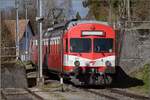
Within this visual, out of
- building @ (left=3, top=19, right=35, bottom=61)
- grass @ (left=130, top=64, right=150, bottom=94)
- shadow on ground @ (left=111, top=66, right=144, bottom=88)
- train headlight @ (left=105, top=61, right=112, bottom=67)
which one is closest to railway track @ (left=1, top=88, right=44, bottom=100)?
train headlight @ (left=105, top=61, right=112, bottom=67)

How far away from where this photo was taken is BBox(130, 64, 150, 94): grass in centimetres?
2735

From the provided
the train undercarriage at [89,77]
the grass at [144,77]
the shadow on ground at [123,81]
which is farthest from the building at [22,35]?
the train undercarriage at [89,77]

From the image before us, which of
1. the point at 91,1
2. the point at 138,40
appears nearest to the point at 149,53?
the point at 138,40

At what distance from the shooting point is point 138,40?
118 ft

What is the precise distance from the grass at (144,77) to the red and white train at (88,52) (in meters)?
1.67

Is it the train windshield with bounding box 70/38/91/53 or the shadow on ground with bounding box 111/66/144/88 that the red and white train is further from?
the shadow on ground with bounding box 111/66/144/88

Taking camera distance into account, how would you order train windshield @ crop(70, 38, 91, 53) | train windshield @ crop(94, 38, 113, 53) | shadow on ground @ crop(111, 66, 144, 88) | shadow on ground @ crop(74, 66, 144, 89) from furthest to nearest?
shadow on ground @ crop(111, 66, 144, 88)
shadow on ground @ crop(74, 66, 144, 89)
train windshield @ crop(94, 38, 113, 53)
train windshield @ crop(70, 38, 91, 53)

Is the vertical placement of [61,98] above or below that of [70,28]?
below

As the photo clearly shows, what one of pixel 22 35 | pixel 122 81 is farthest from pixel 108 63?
pixel 22 35

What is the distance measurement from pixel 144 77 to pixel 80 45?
576cm

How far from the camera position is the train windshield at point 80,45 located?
2748 centimetres

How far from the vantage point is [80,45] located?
2764 centimetres

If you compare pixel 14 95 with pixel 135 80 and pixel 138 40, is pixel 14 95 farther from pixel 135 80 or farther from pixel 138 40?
pixel 138 40

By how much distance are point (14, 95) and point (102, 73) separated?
488 centimetres
